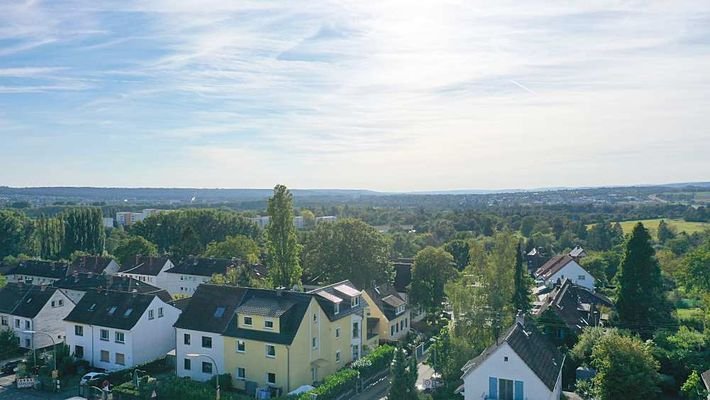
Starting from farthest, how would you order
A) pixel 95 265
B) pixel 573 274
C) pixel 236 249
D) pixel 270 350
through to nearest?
pixel 95 265, pixel 236 249, pixel 573 274, pixel 270 350

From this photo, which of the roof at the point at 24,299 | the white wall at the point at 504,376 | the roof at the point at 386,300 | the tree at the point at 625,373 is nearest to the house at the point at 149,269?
the roof at the point at 24,299

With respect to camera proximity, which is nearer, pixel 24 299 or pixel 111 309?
pixel 111 309

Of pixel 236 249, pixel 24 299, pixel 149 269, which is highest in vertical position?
pixel 236 249

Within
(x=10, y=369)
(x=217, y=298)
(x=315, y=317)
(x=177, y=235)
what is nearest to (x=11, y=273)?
(x=177, y=235)

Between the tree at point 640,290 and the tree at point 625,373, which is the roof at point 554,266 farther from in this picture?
the tree at point 625,373

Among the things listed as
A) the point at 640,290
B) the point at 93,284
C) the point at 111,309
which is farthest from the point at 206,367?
the point at 640,290

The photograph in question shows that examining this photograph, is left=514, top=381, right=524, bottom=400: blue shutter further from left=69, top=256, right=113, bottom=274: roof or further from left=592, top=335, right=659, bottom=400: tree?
left=69, top=256, right=113, bottom=274: roof

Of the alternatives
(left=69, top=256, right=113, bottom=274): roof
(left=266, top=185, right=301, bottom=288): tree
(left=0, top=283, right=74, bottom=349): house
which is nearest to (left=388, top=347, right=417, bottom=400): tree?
(left=266, top=185, right=301, bottom=288): tree

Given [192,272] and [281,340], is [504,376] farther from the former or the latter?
[192,272]
